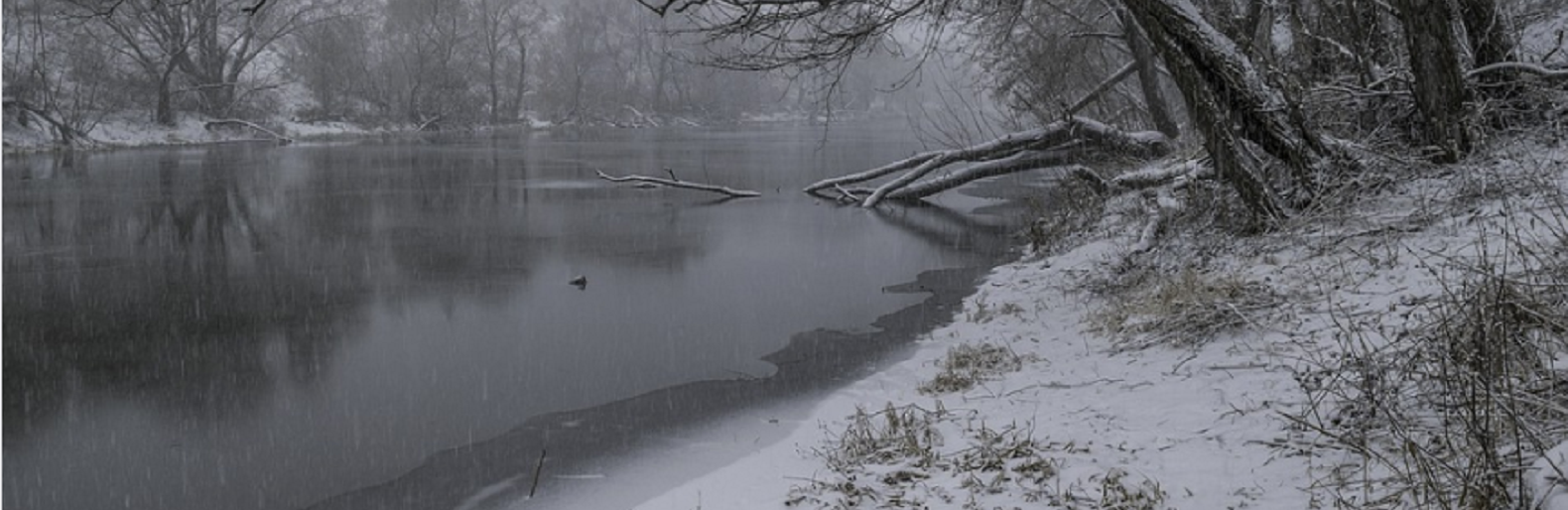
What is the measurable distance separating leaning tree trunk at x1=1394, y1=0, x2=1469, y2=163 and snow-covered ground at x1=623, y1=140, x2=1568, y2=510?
0.25 meters

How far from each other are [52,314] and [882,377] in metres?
7.44

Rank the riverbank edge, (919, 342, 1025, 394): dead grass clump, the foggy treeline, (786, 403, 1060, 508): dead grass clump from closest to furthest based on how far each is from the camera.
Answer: (786, 403, 1060, 508): dead grass clump
the riverbank edge
(919, 342, 1025, 394): dead grass clump
the foggy treeline

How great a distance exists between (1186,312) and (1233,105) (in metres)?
2.49

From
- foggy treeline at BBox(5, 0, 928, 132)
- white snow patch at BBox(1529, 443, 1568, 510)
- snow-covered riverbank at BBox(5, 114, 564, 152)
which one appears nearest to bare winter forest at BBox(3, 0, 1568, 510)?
white snow patch at BBox(1529, 443, 1568, 510)

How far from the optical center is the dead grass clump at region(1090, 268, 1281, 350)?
21.3ft

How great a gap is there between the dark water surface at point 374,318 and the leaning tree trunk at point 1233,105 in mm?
3326

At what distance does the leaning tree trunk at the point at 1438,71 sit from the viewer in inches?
309

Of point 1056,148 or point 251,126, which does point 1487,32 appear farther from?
point 251,126

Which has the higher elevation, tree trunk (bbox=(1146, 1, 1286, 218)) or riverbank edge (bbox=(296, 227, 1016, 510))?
tree trunk (bbox=(1146, 1, 1286, 218))

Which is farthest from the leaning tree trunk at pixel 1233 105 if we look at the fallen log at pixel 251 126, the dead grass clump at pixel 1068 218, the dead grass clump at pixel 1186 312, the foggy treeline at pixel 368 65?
the fallen log at pixel 251 126

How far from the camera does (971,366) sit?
7.18 m

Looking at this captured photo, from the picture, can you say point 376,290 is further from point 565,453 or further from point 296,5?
point 296,5

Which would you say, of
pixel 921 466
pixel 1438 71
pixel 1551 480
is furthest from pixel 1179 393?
pixel 1438 71

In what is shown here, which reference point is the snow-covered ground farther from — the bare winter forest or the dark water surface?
the dark water surface
